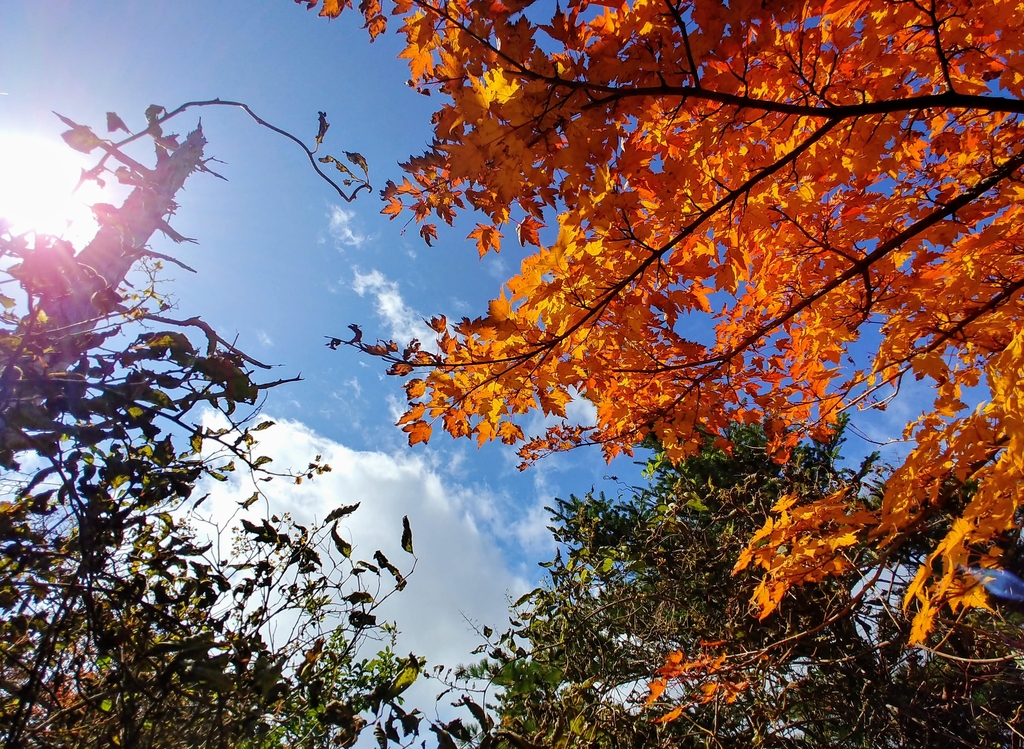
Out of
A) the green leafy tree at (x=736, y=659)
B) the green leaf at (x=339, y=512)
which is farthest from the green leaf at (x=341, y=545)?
the green leafy tree at (x=736, y=659)

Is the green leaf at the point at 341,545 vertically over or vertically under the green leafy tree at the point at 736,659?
under

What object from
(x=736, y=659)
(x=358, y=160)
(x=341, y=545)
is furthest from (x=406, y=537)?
(x=736, y=659)

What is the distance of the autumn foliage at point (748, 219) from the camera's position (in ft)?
4.52

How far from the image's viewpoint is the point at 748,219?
2.09 m

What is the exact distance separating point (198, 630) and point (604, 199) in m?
1.85

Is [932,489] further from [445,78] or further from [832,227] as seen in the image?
[445,78]

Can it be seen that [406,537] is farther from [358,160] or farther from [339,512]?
[358,160]

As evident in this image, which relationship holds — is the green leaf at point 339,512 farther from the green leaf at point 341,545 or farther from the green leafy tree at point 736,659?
the green leafy tree at point 736,659

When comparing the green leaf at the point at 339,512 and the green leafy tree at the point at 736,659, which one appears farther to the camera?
the green leafy tree at the point at 736,659

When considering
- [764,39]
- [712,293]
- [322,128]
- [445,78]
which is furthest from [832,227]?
[322,128]

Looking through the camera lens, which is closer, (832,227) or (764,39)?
(764,39)

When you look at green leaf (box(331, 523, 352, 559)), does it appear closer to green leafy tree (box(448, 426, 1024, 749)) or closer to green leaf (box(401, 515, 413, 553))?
green leaf (box(401, 515, 413, 553))

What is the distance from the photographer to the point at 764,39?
1.38m

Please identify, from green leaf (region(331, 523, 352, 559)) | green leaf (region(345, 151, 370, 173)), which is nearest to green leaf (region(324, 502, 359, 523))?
green leaf (region(331, 523, 352, 559))
